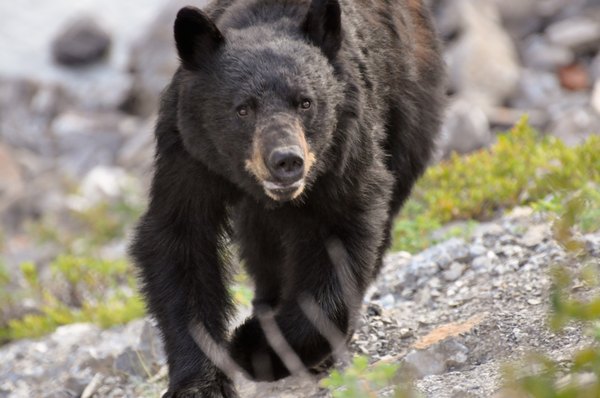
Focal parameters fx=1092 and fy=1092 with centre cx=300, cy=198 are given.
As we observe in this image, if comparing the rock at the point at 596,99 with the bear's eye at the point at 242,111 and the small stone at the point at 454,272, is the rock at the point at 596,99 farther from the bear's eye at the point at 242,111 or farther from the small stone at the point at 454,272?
the bear's eye at the point at 242,111

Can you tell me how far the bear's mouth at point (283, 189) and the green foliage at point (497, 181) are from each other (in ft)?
7.46

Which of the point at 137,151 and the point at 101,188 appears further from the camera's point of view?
the point at 137,151

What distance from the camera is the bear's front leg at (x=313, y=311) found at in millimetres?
4238

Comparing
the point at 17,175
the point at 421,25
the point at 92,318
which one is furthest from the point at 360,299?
the point at 17,175

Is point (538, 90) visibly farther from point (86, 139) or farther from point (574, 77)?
point (86, 139)

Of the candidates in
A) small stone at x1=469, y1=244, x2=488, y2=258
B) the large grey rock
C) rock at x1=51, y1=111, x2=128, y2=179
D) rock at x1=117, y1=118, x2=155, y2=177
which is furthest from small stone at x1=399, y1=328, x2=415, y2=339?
the large grey rock

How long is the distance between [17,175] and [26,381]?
30.2ft

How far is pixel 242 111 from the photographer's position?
4.06 metres

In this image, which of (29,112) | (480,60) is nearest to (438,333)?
(480,60)

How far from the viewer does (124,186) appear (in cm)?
1185

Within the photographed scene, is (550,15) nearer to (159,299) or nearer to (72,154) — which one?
(72,154)

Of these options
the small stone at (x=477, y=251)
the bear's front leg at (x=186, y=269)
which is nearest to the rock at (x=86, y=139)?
the small stone at (x=477, y=251)

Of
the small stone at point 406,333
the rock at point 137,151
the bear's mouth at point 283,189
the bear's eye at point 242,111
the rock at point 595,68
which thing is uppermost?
the rock at point 137,151

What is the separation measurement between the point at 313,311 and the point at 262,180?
2.02 feet
